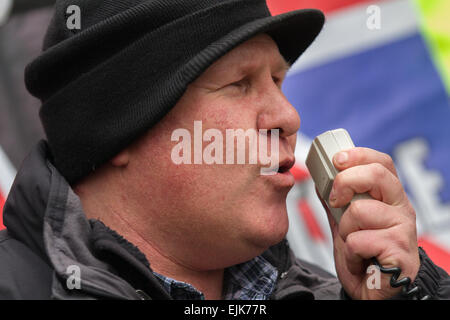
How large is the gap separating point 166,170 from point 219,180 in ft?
0.47

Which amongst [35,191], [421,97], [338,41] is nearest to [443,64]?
[421,97]

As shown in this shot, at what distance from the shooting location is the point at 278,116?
165 cm

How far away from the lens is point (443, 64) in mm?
3266

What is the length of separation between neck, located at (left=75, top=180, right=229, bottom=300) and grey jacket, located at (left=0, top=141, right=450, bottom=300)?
0.24 feet

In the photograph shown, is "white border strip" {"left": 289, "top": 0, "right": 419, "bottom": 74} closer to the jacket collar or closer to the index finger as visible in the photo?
the index finger

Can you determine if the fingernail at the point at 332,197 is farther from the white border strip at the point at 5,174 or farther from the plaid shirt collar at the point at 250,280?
the white border strip at the point at 5,174

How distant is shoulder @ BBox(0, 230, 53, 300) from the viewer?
1461 millimetres

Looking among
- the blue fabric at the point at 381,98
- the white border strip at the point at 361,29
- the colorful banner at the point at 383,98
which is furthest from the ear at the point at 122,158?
the white border strip at the point at 361,29

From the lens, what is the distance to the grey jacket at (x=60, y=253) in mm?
1451

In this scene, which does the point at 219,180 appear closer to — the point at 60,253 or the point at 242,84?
the point at 242,84

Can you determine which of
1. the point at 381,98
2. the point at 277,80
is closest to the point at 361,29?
the point at 381,98

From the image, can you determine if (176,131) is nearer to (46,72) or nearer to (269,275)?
(46,72)
